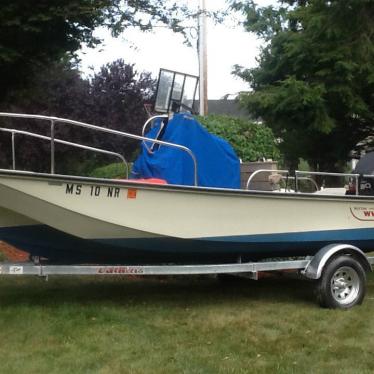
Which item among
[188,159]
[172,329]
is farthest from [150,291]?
[188,159]

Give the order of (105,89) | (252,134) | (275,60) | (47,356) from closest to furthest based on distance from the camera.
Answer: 1. (47,356)
2. (252,134)
3. (275,60)
4. (105,89)

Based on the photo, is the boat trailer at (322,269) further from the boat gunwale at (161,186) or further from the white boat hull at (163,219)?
the boat gunwale at (161,186)

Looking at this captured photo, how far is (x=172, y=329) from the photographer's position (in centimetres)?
592

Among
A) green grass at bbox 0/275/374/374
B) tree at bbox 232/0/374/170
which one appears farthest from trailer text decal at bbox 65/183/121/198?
tree at bbox 232/0/374/170

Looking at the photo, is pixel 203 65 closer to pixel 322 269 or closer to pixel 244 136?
pixel 244 136

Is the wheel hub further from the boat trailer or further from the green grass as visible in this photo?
the green grass

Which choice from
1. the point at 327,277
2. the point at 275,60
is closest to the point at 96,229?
the point at 327,277

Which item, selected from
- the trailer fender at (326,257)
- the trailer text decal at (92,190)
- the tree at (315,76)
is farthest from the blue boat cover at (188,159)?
the tree at (315,76)

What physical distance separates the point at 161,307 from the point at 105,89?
14321mm

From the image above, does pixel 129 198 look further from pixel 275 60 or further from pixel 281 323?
pixel 275 60

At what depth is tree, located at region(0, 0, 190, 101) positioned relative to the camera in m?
9.66

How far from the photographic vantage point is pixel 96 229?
600 cm

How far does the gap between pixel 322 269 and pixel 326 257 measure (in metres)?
0.13

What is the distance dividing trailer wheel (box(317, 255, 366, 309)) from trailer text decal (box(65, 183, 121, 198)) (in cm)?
246
